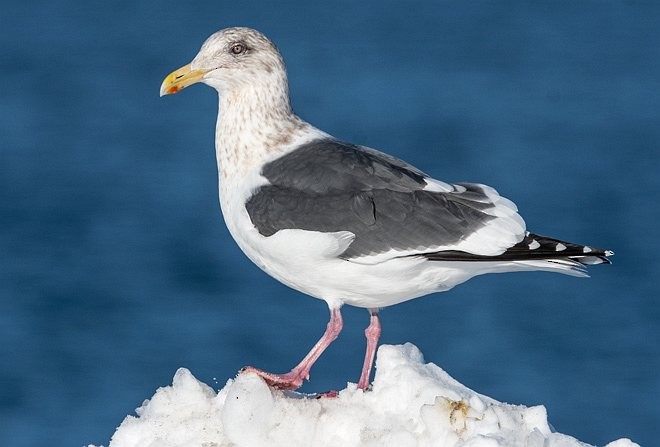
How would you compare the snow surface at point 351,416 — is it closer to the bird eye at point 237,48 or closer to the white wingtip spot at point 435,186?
the white wingtip spot at point 435,186

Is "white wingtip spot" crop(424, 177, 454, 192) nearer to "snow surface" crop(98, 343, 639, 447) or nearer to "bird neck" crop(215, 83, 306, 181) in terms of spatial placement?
"bird neck" crop(215, 83, 306, 181)

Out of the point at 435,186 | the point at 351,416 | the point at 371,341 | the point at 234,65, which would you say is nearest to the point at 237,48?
the point at 234,65

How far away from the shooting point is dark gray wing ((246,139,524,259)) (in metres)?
5.58

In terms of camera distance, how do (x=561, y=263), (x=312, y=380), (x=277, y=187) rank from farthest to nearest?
(x=312, y=380) < (x=277, y=187) < (x=561, y=263)

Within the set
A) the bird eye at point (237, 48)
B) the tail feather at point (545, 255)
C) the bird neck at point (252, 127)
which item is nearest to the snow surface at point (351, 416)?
the tail feather at point (545, 255)

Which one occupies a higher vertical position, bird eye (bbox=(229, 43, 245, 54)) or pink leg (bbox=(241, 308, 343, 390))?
bird eye (bbox=(229, 43, 245, 54))

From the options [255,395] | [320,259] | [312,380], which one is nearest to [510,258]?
[320,259]

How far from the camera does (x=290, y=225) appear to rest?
18.5 feet

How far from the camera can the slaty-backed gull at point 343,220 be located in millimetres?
5520

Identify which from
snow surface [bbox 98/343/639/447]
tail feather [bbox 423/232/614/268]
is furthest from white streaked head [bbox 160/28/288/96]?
snow surface [bbox 98/343/639/447]

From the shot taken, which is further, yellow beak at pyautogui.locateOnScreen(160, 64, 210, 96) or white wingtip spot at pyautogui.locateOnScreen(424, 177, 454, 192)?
yellow beak at pyautogui.locateOnScreen(160, 64, 210, 96)

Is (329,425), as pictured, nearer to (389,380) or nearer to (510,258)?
(389,380)

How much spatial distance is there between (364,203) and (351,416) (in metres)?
1.08

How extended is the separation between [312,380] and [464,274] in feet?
17.0
